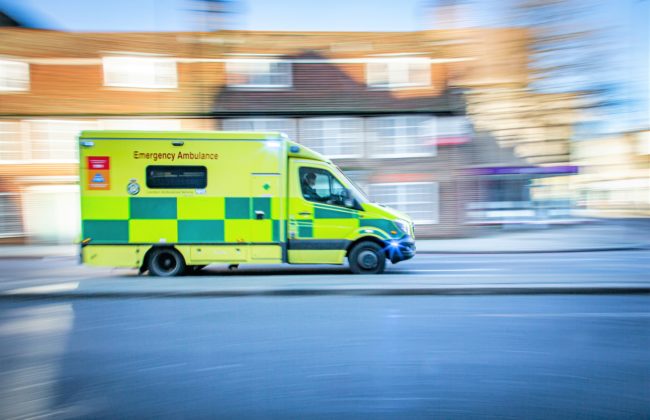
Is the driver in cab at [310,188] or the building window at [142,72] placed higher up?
the building window at [142,72]

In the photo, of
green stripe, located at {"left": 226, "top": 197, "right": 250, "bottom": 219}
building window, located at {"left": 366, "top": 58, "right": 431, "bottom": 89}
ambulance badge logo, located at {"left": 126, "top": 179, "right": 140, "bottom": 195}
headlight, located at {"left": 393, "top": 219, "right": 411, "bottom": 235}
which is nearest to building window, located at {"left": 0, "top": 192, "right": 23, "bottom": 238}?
ambulance badge logo, located at {"left": 126, "top": 179, "right": 140, "bottom": 195}

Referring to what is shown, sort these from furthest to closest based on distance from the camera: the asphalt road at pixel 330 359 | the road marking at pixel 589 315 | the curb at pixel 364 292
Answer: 1. the curb at pixel 364 292
2. the road marking at pixel 589 315
3. the asphalt road at pixel 330 359

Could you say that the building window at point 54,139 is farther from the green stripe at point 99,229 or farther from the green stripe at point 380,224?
the green stripe at point 380,224

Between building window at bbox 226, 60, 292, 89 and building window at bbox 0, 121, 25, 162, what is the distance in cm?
869

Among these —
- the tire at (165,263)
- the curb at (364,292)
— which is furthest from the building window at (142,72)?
the curb at (364,292)

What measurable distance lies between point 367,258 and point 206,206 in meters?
3.29

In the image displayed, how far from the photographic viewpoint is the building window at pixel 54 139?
63.9 feet

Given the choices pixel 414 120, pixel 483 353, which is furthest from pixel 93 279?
pixel 414 120

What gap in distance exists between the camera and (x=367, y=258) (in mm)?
9500

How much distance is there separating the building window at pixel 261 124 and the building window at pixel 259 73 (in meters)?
1.58

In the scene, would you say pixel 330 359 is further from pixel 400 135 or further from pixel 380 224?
pixel 400 135

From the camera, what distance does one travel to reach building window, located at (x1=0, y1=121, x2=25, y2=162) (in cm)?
1928

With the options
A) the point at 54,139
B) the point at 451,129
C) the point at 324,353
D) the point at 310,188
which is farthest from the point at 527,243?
the point at 54,139

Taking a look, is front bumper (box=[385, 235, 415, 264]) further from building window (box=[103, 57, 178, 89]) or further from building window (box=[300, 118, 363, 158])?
building window (box=[103, 57, 178, 89])
